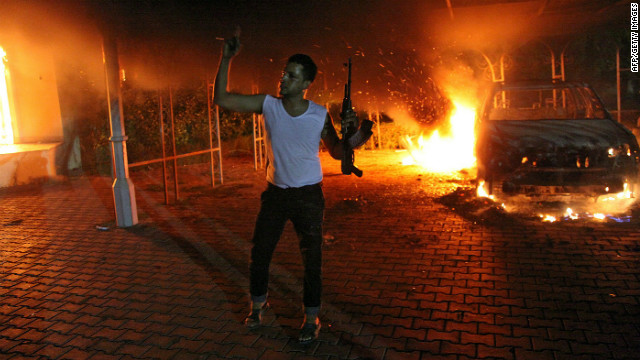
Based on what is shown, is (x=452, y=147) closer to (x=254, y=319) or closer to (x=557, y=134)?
(x=557, y=134)

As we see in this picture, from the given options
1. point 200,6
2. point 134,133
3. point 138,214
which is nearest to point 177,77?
point 200,6

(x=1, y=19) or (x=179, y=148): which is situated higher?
(x=1, y=19)

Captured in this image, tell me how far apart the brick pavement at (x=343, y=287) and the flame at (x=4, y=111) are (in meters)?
5.29

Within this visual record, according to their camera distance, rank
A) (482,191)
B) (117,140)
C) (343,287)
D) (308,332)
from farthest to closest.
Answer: (482,191)
(117,140)
(343,287)
(308,332)

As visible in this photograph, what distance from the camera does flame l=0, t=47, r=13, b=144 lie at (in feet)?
40.3

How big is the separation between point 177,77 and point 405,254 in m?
5.57

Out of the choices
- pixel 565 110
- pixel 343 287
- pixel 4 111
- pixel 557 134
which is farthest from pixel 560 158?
pixel 4 111

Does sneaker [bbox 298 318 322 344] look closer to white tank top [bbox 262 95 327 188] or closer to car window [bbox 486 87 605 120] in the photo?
white tank top [bbox 262 95 327 188]

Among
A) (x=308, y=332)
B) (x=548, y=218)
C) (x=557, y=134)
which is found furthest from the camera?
(x=557, y=134)

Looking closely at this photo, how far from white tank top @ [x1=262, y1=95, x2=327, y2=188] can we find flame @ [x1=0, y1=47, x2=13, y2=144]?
37.2 feet

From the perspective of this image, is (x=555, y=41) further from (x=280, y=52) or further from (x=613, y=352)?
(x=613, y=352)

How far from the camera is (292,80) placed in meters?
3.53

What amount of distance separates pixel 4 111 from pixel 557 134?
12129 mm

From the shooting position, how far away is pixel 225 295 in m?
4.57
